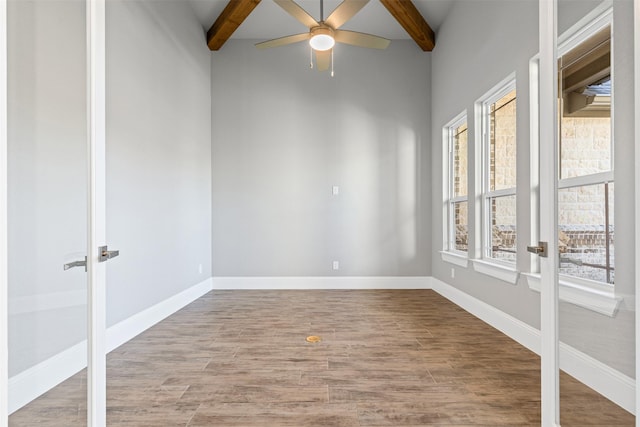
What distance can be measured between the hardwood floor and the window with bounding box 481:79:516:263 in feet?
2.68

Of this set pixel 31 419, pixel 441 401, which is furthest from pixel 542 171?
pixel 31 419

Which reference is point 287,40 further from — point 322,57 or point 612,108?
point 612,108

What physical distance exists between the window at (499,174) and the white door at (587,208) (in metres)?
1.69

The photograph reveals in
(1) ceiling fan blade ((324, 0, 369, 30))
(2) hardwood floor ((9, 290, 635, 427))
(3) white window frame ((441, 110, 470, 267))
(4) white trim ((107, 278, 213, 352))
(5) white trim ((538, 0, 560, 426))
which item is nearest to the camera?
(5) white trim ((538, 0, 560, 426))

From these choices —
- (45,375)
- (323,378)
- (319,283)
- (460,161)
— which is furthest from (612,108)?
(319,283)

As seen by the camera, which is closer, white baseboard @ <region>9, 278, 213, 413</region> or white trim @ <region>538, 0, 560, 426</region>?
white baseboard @ <region>9, 278, 213, 413</region>

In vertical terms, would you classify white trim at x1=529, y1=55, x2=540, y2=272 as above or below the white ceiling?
below

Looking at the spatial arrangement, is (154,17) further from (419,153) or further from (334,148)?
(419,153)

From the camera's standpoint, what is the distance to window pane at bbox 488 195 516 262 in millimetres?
3115

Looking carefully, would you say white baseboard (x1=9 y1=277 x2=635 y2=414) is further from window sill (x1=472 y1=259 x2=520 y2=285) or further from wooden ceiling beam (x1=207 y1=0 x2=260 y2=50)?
wooden ceiling beam (x1=207 y1=0 x2=260 y2=50)

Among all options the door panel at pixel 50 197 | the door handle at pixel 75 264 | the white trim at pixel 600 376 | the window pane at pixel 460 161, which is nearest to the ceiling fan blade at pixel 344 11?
the window pane at pixel 460 161

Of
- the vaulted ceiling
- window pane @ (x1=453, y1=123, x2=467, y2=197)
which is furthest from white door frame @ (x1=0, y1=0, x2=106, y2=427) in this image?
window pane @ (x1=453, y1=123, x2=467, y2=197)

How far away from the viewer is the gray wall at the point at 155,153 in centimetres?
273

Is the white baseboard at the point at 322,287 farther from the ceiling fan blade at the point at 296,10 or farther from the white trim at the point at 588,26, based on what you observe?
the ceiling fan blade at the point at 296,10
